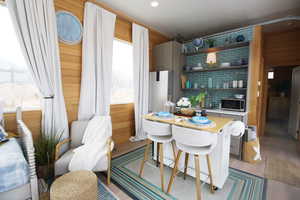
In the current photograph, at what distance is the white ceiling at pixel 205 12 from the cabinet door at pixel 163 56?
51cm

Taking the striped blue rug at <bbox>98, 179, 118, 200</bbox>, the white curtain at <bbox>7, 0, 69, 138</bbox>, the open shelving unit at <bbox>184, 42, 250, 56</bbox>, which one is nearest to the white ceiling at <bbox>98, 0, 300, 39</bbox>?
the open shelving unit at <bbox>184, 42, 250, 56</bbox>

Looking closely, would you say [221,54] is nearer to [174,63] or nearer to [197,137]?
[174,63]

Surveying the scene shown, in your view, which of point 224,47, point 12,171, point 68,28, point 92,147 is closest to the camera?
point 12,171

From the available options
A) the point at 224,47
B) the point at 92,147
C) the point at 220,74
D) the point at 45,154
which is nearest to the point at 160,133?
the point at 92,147

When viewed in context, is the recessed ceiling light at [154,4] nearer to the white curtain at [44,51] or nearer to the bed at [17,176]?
the white curtain at [44,51]

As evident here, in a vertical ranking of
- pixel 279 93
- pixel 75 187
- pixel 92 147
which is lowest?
pixel 75 187

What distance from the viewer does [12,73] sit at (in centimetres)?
192

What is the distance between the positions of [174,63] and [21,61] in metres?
3.05

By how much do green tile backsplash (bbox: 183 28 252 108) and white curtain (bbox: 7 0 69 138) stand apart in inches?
128

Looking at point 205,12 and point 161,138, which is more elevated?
point 205,12

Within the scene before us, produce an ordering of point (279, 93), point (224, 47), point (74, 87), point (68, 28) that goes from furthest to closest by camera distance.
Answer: point (279, 93) → point (224, 47) → point (74, 87) → point (68, 28)

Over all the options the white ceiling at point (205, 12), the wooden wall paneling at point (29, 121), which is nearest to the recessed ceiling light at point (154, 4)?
the white ceiling at point (205, 12)

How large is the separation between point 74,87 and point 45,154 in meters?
1.12

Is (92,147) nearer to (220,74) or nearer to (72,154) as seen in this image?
(72,154)
